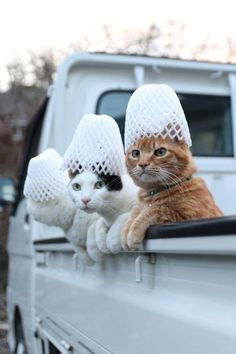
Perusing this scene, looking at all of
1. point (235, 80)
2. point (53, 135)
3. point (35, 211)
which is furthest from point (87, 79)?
point (35, 211)

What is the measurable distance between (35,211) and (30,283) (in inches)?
78.7

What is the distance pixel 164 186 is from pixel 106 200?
37 cm

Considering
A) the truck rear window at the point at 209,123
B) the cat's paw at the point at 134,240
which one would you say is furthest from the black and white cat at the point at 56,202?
the truck rear window at the point at 209,123

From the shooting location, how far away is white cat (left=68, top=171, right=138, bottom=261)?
Answer: 2.98 meters

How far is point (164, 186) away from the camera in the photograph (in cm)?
275

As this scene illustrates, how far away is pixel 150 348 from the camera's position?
2.44 meters

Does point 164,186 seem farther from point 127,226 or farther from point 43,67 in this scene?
point 43,67

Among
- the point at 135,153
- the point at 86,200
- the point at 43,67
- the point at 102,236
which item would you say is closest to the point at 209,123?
the point at 102,236

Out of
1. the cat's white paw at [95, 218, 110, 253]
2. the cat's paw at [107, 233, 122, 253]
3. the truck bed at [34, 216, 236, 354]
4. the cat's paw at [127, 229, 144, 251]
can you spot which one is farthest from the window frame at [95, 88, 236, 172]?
the cat's paw at [127, 229, 144, 251]

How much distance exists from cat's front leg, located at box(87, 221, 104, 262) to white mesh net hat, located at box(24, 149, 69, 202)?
1.11 ft

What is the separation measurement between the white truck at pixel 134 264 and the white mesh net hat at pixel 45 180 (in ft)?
1.45

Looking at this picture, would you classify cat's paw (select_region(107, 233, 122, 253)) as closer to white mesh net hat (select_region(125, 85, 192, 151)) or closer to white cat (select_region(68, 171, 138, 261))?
white cat (select_region(68, 171, 138, 261))

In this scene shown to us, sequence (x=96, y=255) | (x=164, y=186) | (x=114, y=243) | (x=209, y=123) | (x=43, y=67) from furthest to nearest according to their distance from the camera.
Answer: (x=43, y=67), (x=209, y=123), (x=96, y=255), (x=114, y=243), (x=164, y=186)

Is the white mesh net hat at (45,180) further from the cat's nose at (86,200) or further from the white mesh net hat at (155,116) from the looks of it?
the white mesh net hat at (155,116)
